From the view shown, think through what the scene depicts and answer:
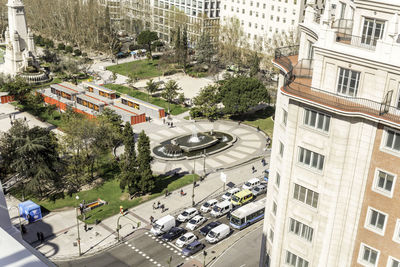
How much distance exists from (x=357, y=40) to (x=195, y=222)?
137ft

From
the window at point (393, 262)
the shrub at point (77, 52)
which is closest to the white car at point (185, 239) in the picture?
the window at point (393, 262)

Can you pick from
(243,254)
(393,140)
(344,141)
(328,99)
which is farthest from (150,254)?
(393,140)

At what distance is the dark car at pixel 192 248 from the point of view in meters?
60.1

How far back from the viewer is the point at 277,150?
3881 centimetres

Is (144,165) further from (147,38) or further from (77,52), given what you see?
(77,52)

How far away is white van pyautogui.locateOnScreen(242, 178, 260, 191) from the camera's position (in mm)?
76312

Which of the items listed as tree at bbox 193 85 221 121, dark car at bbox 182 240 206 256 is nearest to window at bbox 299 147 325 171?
dark car at bbox 182 240 206 256

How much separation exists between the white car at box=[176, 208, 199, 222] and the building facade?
106 feet

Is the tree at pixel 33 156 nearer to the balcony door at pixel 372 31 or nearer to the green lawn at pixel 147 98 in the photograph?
the green lawn at pixel 147 98

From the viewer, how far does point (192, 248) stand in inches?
2373

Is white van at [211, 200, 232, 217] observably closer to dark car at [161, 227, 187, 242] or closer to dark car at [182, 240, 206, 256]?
dark car at [161, 227, 187, 242]

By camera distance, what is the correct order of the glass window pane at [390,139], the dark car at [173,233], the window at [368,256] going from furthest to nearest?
the dark car at [173,233], the window at [368,256], the glass window pane at [390,139]

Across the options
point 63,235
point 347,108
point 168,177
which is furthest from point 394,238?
point 168,177

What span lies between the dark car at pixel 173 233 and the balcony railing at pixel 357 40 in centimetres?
4014
